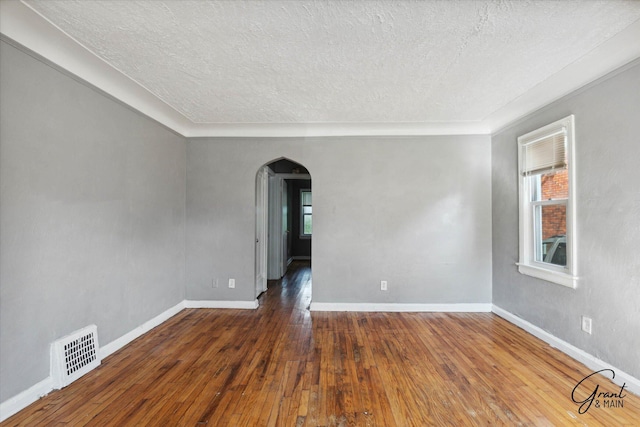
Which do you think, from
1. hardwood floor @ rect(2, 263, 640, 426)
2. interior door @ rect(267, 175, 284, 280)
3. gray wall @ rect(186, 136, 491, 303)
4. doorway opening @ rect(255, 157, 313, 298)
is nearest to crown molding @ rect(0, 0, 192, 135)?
gray wall @ rect(186, 136, 491, 303)

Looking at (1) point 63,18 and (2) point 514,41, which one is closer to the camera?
(1) point 63,18

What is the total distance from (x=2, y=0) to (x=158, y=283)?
9.35ft

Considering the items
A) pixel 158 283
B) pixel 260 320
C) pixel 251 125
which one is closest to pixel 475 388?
pixel 260 320

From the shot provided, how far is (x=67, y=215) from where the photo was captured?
7.85ft

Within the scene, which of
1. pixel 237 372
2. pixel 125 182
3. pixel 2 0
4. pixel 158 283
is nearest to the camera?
pixel 2 0

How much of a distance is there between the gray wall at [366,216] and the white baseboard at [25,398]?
212cm

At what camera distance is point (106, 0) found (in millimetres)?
1769

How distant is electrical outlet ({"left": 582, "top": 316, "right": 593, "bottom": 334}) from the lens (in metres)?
2.63

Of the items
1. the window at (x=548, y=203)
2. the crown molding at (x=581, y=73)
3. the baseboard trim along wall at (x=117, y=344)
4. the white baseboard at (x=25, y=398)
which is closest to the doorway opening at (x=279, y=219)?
the baseboard trim along wall at (x=117, y=344)

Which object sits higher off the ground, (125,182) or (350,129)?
(350,129)

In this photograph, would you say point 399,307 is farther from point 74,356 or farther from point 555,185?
point 74,356

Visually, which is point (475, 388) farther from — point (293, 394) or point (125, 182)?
point (125, 182)
